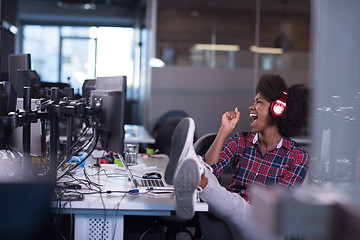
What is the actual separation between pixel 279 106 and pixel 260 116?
0.12 metres

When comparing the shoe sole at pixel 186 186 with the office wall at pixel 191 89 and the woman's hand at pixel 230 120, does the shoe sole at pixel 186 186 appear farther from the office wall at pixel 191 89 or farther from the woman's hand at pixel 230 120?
the office wall at pixel 191 89

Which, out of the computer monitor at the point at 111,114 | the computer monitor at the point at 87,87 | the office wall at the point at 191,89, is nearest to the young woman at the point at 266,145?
the computer monitor at the point at 111,114

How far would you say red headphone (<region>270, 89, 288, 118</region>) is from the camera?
2.41 meters

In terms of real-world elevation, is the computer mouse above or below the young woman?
below

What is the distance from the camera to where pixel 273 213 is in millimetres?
872

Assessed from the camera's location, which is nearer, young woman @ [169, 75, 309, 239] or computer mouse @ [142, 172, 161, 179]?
young woman @ [169, 75, 309, 239]

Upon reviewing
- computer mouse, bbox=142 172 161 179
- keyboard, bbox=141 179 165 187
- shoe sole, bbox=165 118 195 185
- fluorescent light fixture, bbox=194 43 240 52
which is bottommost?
keyboard, bbox=141 179 165 187

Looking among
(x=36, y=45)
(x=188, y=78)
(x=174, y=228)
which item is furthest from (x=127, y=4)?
(x=174, y=228)

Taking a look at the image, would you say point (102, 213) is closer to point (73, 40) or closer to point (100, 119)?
point (100, 119)

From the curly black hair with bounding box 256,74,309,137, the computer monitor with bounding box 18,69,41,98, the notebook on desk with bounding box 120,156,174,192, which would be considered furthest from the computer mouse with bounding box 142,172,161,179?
the computer monitor with bounding box 18,69,41,98

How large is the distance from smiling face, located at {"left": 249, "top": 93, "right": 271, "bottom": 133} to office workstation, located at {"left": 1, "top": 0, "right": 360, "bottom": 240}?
0.08 m

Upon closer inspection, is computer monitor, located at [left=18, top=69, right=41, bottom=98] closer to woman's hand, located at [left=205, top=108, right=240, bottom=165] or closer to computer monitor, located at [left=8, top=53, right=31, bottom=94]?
computer monitor, located at [left=8, top=53, right=31, bottom=94]

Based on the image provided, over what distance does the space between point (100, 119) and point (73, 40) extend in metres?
8.86

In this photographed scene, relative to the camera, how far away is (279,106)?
2406mm
